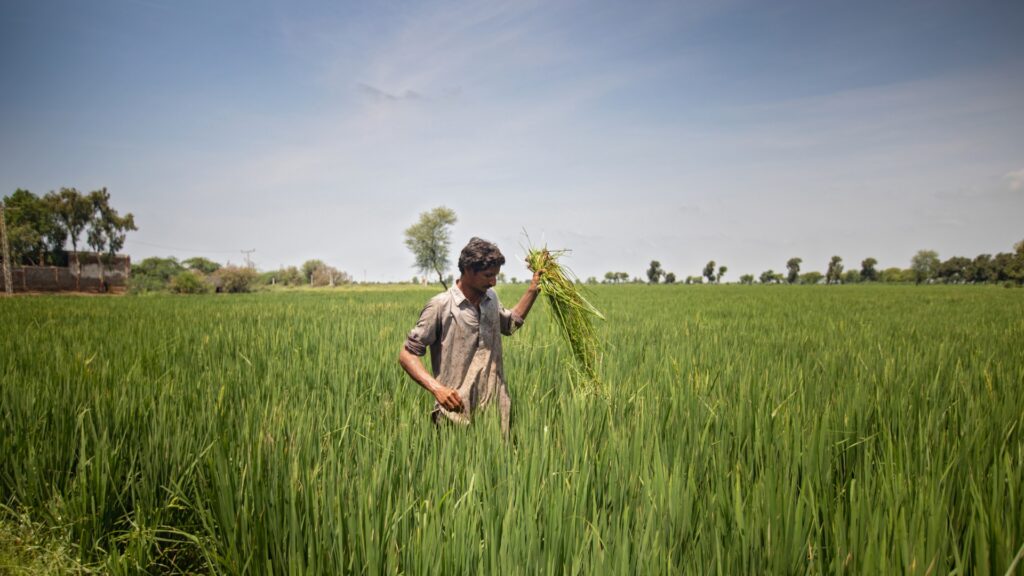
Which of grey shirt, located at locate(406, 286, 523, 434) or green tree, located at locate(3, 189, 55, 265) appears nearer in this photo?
grey shirt, located at locate(406, 286, 523, 434)

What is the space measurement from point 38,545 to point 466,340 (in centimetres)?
211

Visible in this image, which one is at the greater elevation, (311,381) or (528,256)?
(528,256)

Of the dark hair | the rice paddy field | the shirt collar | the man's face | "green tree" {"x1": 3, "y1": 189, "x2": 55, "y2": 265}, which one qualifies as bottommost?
the rice paddy field

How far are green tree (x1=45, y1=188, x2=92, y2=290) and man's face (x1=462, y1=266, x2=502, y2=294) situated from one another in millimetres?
60347

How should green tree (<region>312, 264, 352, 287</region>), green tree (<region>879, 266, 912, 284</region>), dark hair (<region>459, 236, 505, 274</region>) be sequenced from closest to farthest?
dark hair (<region>459, 236, 505, 274</region>), green tree (<region>312, 264, 352, 287</region>), green tree (<region>879, 266, 912, 284</region>)

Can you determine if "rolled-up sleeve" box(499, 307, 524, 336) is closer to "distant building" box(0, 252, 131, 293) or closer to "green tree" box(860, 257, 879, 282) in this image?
"distant building" box(0, 252, 131, 293)

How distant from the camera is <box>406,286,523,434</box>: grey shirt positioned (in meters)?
2.73

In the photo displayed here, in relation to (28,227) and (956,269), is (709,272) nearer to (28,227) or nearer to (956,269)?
(956,269)

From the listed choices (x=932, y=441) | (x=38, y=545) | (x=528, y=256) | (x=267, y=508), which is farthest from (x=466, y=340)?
(x=932, y=441)

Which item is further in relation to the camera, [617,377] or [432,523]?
[617,377]

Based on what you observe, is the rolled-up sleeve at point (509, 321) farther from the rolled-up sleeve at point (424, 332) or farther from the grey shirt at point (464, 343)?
the rolled-up sleeve at point (424, 332)

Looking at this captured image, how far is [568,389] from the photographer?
3.90 m

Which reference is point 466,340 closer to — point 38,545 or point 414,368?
point 414,368

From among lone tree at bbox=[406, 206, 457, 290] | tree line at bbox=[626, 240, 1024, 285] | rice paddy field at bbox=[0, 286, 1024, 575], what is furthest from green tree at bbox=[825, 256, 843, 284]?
rice paddy field at bbox=[0, 286, 1024, 575]
